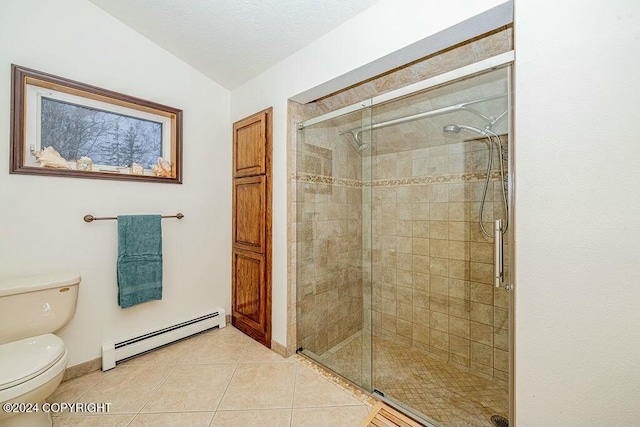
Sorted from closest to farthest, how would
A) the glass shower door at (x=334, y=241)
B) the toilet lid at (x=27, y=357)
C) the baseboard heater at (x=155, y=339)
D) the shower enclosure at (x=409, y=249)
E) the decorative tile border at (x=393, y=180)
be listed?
1. the toilet lid at (x=27, y=357)
2. the shower enclosure at (x=409, y=249)
3. the baseboard heater at (x=155, y=339)
4. the decorative tile border at (x=393, y=180)
5. the glass shower door at (x=334, y=241)

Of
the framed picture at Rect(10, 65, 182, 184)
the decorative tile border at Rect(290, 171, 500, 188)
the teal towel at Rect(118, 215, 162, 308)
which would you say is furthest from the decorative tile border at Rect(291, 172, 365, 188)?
the teal towel at Rect(118, 215, 162, 308)

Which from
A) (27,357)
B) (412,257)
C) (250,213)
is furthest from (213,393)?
(412,257)

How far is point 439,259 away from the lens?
2199 millimetres

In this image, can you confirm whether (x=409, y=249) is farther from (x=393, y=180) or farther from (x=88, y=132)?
(x=88, y=132)

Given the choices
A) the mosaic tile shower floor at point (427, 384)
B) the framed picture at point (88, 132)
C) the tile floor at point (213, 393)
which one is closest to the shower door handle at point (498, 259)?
the mosaic tile shower floor at point (427, 384)

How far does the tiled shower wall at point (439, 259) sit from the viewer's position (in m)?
1.92

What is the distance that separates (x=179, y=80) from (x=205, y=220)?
121 cm

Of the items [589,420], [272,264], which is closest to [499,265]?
[589,420]

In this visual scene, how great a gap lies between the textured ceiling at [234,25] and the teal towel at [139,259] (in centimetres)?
136

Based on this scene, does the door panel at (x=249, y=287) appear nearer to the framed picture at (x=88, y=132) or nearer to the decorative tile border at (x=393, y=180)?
the decorative tile border at (x=393, y=180)

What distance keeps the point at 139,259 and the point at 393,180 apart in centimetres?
217

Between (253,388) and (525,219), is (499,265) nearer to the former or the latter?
(525,219)

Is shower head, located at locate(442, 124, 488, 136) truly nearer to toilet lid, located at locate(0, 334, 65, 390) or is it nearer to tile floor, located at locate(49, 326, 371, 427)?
tile floor, located at locate(49, 326, 371, 427)

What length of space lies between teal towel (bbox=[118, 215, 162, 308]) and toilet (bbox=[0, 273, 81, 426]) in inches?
11.6
